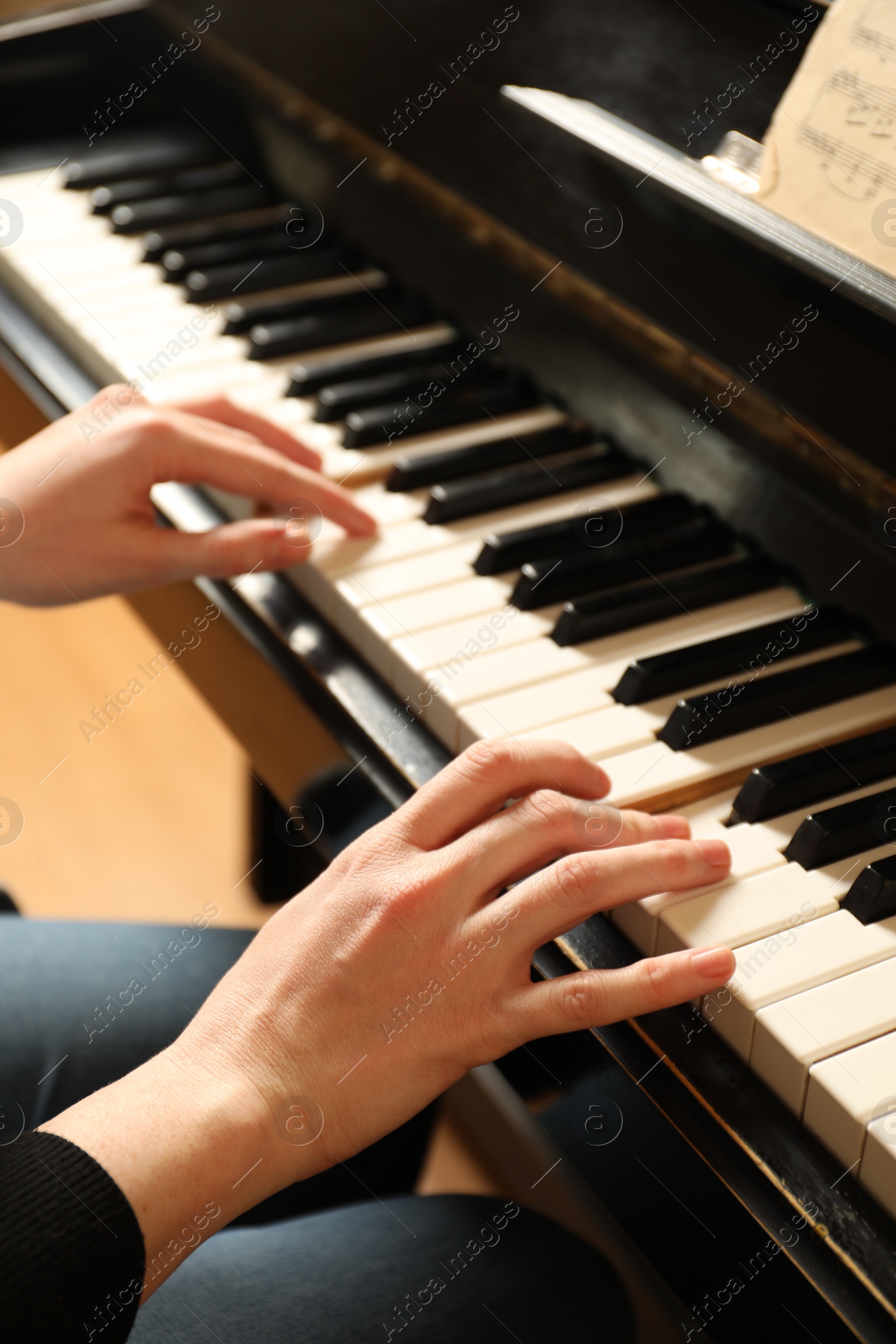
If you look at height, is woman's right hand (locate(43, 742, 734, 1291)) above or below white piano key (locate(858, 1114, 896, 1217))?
above

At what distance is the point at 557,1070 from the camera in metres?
0.92

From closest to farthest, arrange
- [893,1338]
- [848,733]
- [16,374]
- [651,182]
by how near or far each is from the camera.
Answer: [893,1338] → [848,733] → [651,182] → [16,374]

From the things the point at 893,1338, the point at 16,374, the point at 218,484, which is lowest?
the point at 893,1338

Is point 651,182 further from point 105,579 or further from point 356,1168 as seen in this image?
point 356,1168

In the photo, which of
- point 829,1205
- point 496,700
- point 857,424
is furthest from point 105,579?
point 829,1205

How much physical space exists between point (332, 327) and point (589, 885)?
99cm

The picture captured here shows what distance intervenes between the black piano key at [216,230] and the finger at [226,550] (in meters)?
0.64

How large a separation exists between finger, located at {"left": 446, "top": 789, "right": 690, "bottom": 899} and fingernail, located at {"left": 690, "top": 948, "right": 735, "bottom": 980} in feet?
0.35

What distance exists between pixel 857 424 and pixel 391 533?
18.6 inches

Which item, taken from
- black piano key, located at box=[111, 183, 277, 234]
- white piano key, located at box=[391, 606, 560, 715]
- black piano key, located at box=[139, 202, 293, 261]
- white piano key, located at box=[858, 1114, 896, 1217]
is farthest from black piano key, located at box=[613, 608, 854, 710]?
black piano key, located at box=[111, 183, 277, 234]

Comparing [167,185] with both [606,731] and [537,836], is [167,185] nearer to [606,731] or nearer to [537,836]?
[606,731]

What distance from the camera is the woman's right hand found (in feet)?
2.63

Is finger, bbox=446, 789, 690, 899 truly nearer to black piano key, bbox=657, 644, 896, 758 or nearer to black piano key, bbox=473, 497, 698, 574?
black piano key, bbox=657, 644, 896, 758

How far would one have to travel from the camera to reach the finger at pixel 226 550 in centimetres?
123
